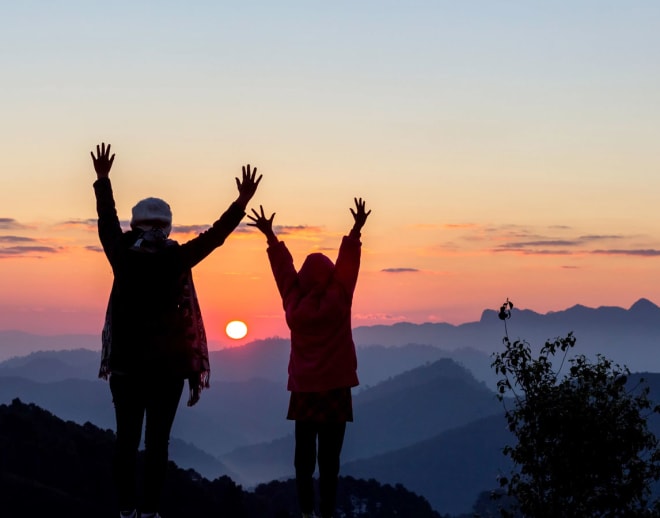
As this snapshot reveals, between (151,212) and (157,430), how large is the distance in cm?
173

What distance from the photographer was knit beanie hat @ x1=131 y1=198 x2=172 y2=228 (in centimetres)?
817

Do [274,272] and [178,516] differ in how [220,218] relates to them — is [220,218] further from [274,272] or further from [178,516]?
[178,516]

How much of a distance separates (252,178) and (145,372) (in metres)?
1.83

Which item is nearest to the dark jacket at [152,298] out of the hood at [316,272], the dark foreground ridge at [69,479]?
the hood at [316,272]

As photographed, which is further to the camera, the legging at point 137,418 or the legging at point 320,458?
the legging at point 320,458

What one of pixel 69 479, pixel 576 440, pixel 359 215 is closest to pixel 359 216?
pixel 359 215

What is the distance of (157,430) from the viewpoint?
8.12m

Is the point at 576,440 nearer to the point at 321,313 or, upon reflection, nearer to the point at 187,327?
the point at 321,313

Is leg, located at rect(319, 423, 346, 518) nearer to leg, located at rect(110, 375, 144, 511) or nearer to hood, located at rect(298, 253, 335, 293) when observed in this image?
hood, located at rect(298, 253, 335, 293)

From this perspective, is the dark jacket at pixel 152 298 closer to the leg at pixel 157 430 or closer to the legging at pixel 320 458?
the leg at pixel 157 430

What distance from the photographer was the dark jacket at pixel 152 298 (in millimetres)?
8016

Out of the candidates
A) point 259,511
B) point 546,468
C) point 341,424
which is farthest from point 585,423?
point 259,511

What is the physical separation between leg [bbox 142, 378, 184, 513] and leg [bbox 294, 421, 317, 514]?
6.11 feet

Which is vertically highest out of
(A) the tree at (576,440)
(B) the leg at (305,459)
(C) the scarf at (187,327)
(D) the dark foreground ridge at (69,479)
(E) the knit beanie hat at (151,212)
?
(E) the knit beanie hat at (151,212)
